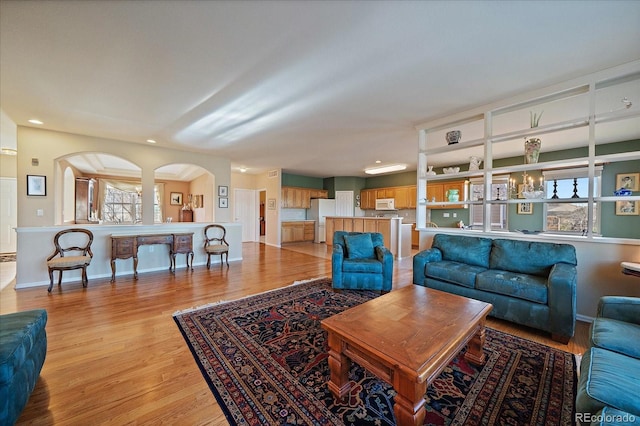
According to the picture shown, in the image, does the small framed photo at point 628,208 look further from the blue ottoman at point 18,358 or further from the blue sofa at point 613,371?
the blue ottoman at point 18,358

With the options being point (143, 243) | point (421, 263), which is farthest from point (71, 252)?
point (421, 263)

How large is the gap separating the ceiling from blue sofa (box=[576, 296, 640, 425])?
2077 millimetres

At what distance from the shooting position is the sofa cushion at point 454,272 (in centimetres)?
279

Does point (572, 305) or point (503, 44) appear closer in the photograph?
point (503, 44)

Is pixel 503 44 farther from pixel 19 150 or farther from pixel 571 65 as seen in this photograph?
pixel 19 150

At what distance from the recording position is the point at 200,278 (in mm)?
4273

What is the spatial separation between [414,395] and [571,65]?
3192 millimetres

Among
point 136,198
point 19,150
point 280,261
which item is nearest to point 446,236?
point 280,261

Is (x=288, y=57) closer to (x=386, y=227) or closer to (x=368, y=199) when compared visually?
(x=386, y=227)

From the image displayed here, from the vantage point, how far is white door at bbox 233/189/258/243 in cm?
871

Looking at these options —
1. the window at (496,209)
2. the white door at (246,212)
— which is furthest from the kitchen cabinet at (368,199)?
the white door at (246,212)

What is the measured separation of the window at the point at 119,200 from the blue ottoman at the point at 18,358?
7.70m

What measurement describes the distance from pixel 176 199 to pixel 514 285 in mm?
10310

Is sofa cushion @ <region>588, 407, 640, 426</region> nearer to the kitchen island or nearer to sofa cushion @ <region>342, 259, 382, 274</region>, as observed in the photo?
sofa cushion @ <region>342, 259, 382, 274</region>
